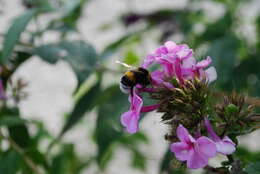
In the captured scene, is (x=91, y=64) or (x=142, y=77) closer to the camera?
(x=142, y=77)

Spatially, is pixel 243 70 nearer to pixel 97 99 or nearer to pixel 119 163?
pixel 97 99

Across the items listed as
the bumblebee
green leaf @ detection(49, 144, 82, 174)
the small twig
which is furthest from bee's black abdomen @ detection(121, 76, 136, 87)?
green leaf @ detection(49, 144, 82, 174)

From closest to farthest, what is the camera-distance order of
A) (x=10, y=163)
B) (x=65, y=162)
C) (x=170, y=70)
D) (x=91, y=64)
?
(x=170, y=70) < (x=10, y=163) < (x=91, y=64) < (x=65, y=162)

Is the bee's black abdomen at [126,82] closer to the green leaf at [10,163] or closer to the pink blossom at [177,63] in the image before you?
the pink blossom at [177,63]

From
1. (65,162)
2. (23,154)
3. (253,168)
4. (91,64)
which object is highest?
(253,168)

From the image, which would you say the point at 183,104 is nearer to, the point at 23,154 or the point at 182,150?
the point at 182,150

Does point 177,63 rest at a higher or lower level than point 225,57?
higher

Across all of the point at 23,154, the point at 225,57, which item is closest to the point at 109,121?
the point at 23,154
